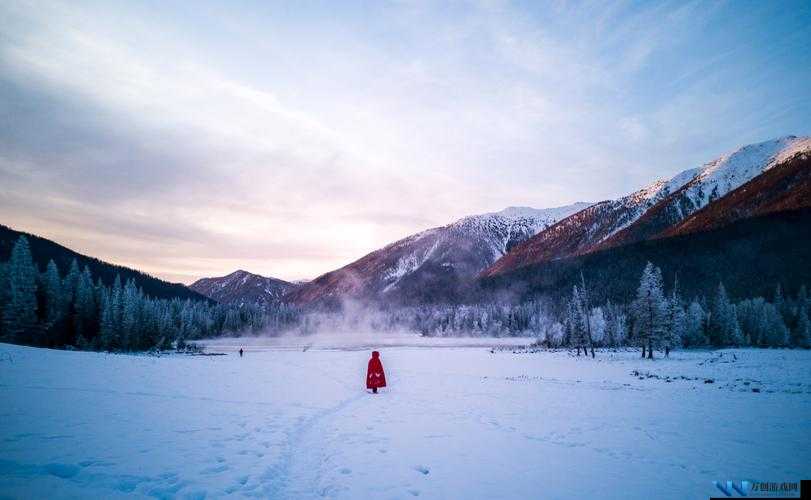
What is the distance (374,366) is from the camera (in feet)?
61.0

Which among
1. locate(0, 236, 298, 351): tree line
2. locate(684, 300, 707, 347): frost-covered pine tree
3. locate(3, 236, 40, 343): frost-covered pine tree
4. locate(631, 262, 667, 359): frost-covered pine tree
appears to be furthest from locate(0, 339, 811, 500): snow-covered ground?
locate(684, 300, 707, 347): frost-covered pine tree

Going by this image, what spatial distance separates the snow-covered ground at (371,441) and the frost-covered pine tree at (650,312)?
1361 inches

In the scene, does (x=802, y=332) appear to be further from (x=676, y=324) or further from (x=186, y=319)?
(x=186, y=319)

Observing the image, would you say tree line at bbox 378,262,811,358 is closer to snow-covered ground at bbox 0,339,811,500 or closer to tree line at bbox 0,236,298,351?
snow-covered ground at bbox 0,339,811,500

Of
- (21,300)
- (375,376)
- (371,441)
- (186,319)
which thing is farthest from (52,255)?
(371,441)

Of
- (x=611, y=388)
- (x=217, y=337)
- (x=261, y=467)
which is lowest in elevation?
(x=217, y=337)

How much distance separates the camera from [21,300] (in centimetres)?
4506

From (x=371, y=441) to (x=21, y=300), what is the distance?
194ft

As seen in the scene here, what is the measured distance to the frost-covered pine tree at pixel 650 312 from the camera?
163 feet

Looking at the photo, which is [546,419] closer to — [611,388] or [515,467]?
[515,467]

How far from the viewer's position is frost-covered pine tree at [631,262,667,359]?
163ft

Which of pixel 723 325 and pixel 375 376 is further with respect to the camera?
pixel 723 325

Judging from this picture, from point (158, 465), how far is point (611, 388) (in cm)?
2313

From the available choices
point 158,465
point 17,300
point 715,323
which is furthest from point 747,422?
point 715,323
